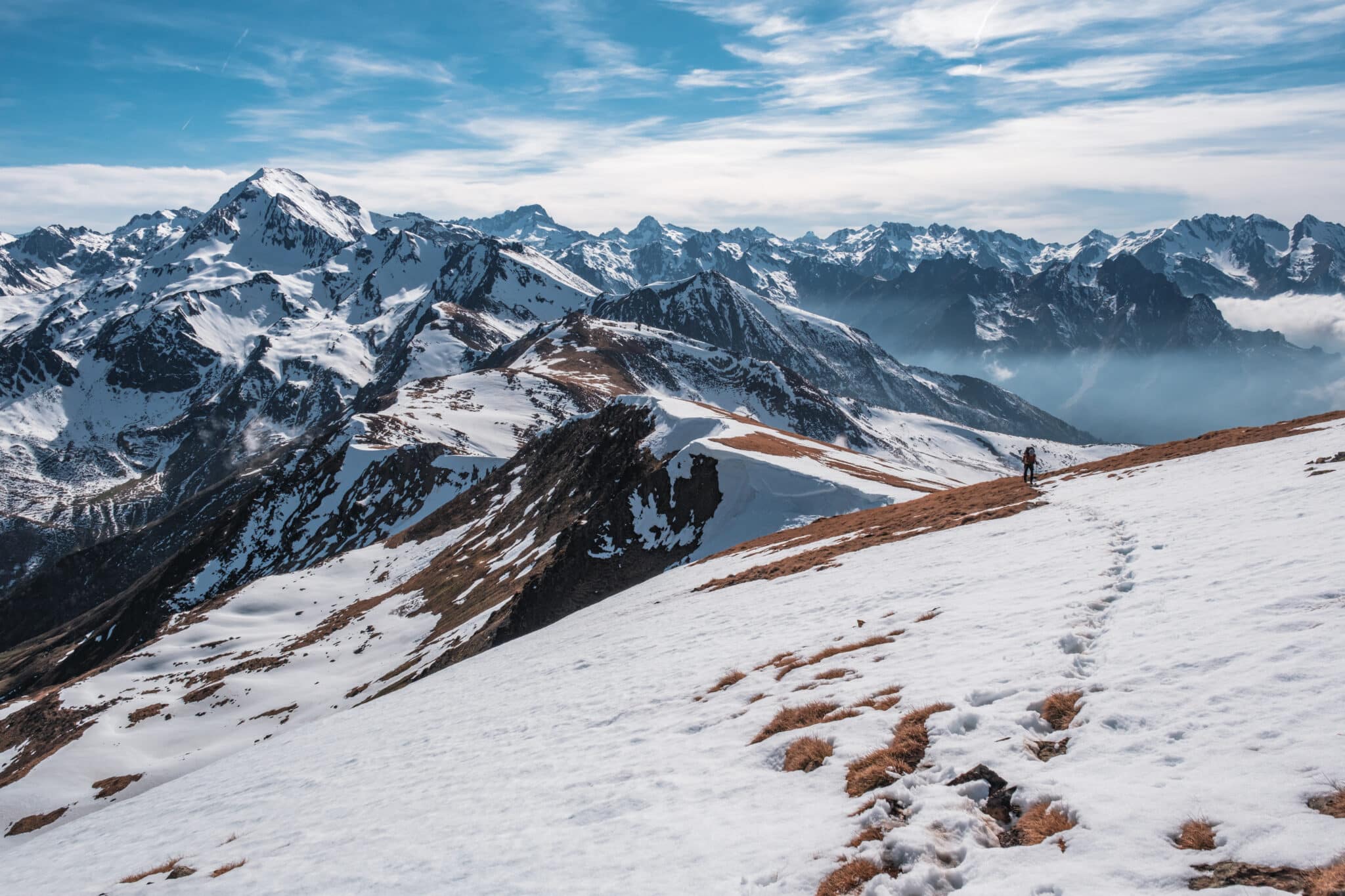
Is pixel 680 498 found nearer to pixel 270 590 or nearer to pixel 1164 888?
pixel 1164 888

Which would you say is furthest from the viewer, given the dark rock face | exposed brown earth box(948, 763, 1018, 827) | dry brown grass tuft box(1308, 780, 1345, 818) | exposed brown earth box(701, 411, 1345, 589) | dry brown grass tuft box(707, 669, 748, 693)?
the dark rock face

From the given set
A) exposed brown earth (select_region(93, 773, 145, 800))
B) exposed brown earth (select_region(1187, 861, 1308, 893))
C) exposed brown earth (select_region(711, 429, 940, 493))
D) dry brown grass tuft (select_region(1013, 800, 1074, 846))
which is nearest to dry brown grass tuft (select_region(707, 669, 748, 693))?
dry brown grass tuft (select_region(1013, 800, 1074, 846))

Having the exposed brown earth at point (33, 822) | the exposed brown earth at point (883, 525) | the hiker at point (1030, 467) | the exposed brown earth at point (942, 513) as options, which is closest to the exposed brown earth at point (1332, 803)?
the exposed brown earth at point (942, 513)

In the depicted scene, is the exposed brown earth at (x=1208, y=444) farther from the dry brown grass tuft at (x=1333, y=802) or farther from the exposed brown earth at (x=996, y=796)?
the dry brown grass tuft at (x=1333, y=802)

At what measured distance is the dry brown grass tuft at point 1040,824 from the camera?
791cm

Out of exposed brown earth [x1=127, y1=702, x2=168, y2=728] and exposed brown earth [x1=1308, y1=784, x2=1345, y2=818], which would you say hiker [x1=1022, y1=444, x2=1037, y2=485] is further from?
exposed brown earth [x1=127, y1=702, x2=168, y2=728]

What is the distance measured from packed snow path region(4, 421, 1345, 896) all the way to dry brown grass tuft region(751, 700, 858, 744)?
302 mm

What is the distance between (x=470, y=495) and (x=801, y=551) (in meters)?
76.2

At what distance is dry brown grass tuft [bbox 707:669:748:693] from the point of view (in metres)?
17.0

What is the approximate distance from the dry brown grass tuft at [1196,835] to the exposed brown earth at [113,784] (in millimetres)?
74263

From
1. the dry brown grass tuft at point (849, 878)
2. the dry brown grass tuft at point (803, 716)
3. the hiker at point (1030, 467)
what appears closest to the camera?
the dry brown grass tuft at point (849, 878)

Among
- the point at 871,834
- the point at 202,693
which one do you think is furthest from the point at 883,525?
the point at 202,693

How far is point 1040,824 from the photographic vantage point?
8055mm

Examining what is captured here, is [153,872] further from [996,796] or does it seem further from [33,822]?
[33,822]
